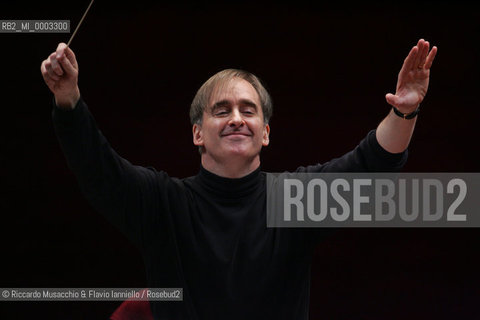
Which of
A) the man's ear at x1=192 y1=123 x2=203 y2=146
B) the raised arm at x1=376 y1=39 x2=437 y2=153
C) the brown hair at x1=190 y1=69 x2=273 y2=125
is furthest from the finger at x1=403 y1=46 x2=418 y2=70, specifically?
the man's ear at x1=192 y1=123 x2=203 y2=146

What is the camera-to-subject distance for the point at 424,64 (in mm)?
1051

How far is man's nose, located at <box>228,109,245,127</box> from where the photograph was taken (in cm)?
111

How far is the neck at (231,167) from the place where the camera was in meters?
1.13

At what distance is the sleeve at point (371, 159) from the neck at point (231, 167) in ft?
0.46

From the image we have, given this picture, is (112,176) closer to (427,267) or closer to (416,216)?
(416,216)

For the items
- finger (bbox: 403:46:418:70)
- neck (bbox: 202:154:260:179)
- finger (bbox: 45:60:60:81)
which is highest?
finger (bbox: 403:46:418:70)

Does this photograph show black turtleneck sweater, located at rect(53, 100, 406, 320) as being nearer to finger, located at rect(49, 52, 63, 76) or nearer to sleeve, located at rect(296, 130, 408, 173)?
sleeve, located at rect(296, 130, 408, 173)

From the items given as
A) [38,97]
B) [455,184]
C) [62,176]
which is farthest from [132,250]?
[455,184]

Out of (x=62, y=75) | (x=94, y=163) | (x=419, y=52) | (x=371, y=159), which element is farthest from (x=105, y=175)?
(x=419, y=52)

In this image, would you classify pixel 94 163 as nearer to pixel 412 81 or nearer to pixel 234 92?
pixel 234 92

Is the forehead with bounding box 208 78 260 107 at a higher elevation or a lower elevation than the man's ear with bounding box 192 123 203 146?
higher

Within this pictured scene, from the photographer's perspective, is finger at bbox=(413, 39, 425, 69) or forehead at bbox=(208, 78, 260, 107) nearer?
finger at bbox=(413, 39, 425, 69)

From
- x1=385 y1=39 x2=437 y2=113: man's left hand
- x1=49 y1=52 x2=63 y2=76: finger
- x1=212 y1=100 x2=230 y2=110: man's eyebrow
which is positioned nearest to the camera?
x1=49 y1=52 x2=63 y2=76: finger

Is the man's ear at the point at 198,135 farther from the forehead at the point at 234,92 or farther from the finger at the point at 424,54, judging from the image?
the finger at the point at 424,54
